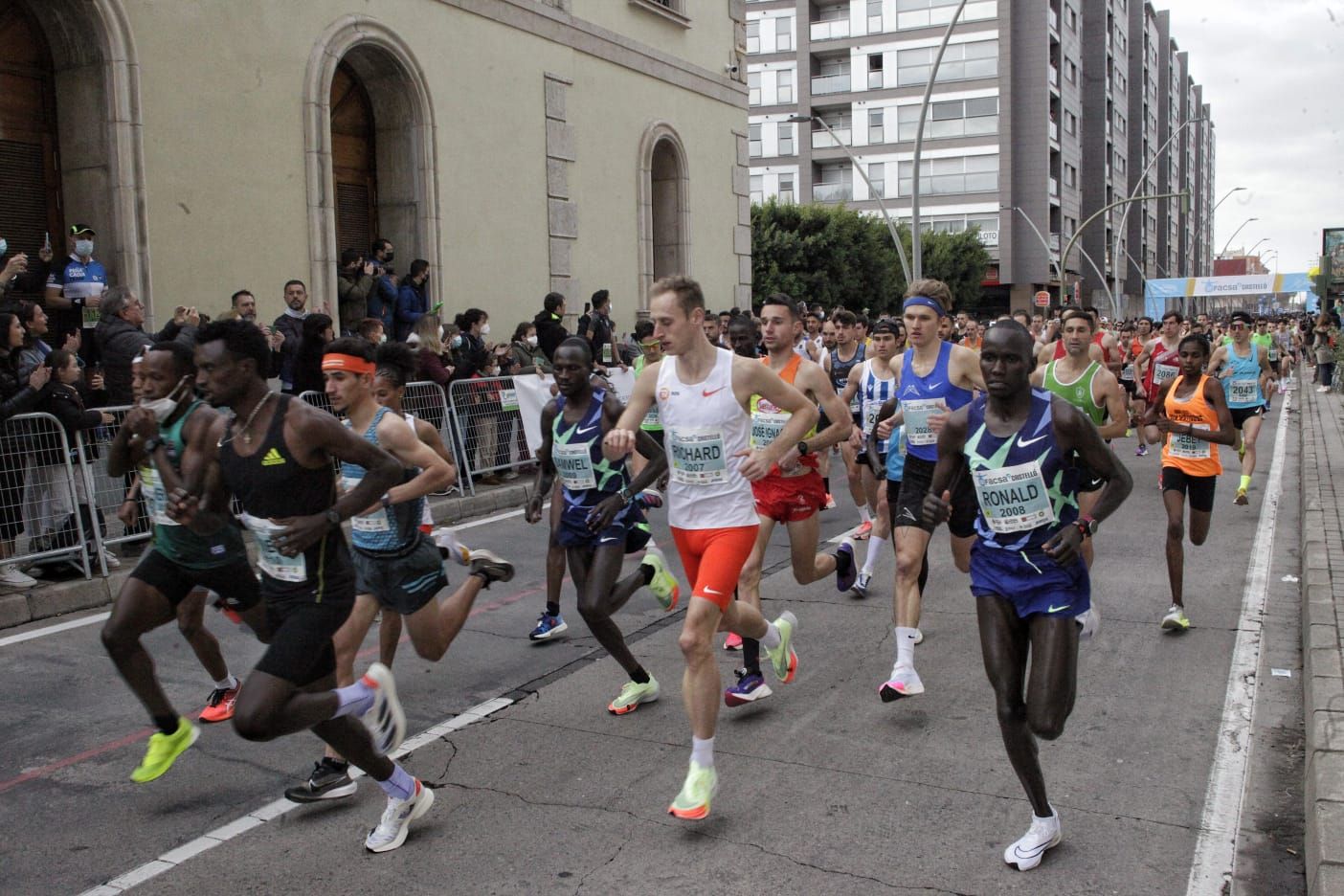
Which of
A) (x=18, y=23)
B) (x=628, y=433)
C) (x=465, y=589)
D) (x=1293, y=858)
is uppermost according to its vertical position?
(x=18, y=23)

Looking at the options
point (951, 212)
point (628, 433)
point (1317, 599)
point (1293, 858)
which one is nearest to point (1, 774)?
point (628, 433)

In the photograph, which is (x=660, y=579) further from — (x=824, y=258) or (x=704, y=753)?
(x=824, y=258)

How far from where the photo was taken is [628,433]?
15.7 feet

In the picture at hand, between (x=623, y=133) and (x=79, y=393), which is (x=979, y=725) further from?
(x=623, y=133)

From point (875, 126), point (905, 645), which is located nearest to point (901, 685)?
point (905, 645)

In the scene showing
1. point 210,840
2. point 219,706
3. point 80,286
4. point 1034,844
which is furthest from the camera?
point 80,286

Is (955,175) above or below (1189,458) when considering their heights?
above

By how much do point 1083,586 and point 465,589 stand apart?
9.36 ft

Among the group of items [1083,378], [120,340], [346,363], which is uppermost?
[120,340]

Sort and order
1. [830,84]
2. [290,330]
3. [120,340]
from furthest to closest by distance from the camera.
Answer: [830,84] < [290,330] < [120,340]

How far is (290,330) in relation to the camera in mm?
11891

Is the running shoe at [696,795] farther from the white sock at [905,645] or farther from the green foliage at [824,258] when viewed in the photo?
the green foliage at [824,258]

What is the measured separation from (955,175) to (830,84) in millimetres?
7703

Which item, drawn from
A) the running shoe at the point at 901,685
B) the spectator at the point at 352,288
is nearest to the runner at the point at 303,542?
the running shoe at the point at 901,685
